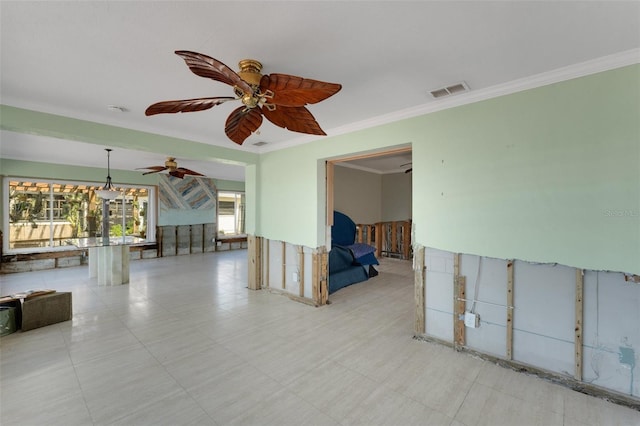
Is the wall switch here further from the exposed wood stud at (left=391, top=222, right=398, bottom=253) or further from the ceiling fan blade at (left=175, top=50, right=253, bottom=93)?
the exposed wood stud at (left=391, top=222, right=398, bottom=253)

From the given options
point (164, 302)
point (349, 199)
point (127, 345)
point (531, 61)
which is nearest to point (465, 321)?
point (531, 61)

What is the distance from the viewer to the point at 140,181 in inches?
330

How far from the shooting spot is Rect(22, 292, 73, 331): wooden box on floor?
3.46 metres

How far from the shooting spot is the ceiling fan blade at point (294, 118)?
2.23 metres

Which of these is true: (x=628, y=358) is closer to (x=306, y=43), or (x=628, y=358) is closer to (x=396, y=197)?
(x=306, y=43)

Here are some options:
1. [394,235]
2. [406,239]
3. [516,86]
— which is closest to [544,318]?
[516,86]

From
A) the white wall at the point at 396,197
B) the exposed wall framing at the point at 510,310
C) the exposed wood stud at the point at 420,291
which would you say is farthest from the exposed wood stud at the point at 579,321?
the white wall at the point at 396,197

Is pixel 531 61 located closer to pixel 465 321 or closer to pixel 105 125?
pixel 465 321

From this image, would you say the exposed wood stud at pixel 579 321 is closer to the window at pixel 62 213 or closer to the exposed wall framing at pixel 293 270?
the exposed wall framing at pixel 293 270

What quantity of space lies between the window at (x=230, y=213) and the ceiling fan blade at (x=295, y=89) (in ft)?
Answer: 29.6

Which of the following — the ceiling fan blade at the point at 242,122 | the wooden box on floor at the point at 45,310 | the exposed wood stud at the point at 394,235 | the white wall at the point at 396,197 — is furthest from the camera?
the white wall at the point at 396,197

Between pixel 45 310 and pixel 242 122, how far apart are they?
3.71 m

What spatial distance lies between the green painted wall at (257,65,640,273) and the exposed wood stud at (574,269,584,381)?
0.40 ft

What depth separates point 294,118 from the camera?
232 cm
